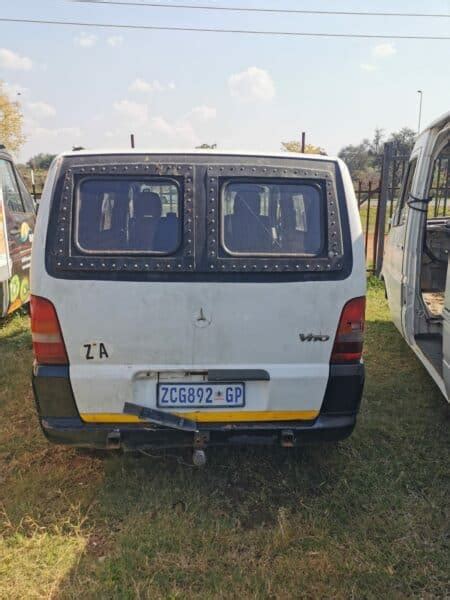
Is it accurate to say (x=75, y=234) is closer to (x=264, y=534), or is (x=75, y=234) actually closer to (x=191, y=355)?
(x=191, y=355)

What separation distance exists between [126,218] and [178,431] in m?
1.21

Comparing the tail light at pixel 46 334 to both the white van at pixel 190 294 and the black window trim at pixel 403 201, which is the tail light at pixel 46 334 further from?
the black window trim at pixel 403 201

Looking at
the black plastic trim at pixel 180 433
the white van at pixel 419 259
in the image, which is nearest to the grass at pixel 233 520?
the black plastic trim at pixel 180 433

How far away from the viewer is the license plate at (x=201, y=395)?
8.63 feet

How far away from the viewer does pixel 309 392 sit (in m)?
2.68

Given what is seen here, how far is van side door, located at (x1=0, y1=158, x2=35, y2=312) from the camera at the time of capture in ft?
19.3

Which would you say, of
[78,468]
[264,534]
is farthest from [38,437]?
[264,534]

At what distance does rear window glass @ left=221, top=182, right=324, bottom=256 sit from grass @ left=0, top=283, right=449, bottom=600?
1507mm

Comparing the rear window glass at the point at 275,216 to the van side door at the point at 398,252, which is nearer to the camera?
the rear window glass at the point at 275,216

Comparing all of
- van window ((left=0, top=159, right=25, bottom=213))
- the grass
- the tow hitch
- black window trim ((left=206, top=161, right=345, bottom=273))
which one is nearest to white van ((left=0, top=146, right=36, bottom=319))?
van window ((left=0, top=159, right=25, bottom=213))

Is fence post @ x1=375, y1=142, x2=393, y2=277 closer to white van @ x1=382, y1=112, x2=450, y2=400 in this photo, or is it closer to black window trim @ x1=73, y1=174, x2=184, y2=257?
white van @ x1=382, y1=112, x2=450, y2=400

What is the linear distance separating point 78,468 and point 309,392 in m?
1.65

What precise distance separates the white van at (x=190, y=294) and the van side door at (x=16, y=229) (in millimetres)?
3696

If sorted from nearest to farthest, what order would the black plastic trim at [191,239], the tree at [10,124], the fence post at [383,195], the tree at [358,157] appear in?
1. the black plastic trim at [191,239]
2. the fence post at [383,195]
3. the tree at [10,124]
4. the tree at [358,157]
